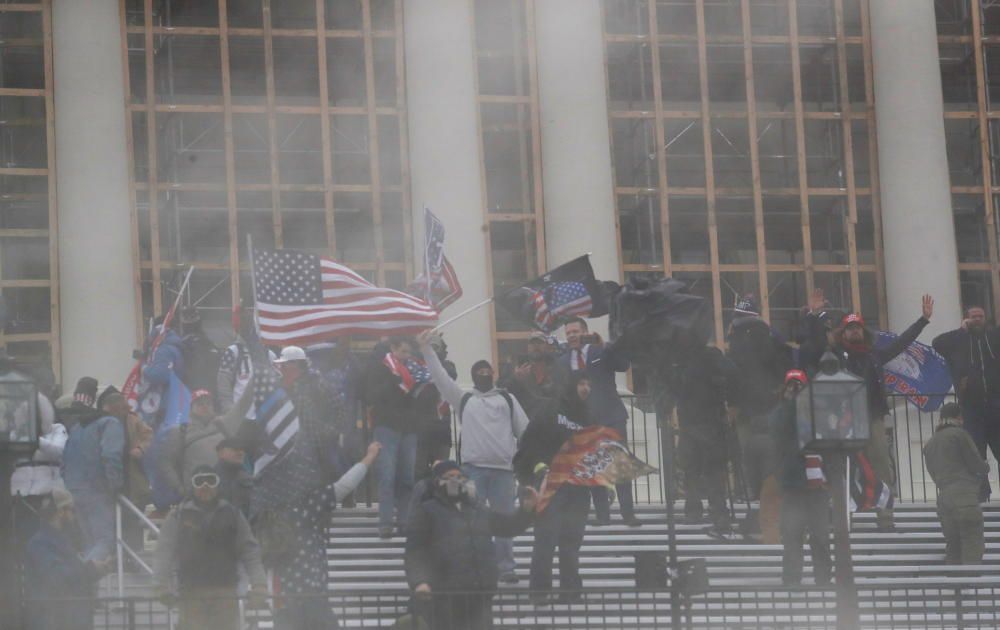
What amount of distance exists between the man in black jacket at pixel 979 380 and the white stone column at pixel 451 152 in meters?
6.30

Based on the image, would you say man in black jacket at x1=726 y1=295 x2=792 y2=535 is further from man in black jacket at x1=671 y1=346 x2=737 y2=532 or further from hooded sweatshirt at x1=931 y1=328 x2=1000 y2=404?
hooded sweatshirt at x1=931 y1=328 x2=1000 y2=404

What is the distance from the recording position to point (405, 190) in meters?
23.2

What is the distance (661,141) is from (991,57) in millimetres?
5248

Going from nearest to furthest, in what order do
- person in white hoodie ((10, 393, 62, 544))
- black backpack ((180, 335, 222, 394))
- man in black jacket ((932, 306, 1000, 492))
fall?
person in white hoodie ((10, 393, 62, 544)) → black backpack ((180, 335, 222, 394)) → man in black jacket ((932, 306, 1000, 492))

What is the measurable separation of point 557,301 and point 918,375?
13.3 feet

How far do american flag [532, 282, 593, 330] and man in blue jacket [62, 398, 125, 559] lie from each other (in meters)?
4.22

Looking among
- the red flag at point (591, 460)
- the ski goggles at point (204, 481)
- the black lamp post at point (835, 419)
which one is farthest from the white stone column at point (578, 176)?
the black lamp post at point (835, 419)

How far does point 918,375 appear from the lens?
19828 millimetres

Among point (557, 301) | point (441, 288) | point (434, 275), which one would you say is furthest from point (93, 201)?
point (557, 301)

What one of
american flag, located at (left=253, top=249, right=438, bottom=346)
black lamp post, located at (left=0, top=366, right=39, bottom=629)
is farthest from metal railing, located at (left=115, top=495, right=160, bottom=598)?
black lamp post, located at (left=0, top=366, right=39, bottom=629)

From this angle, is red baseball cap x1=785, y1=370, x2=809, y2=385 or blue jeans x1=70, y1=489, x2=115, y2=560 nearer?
blue jeans x1=70, y1=489, x2=115, y2=560

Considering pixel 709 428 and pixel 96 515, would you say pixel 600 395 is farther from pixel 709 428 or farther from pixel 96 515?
pixel 96 515

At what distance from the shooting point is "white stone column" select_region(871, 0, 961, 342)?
76.5 feet

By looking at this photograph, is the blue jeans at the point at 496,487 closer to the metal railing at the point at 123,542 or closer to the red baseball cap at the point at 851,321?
the metal railing at the point at 123,542
